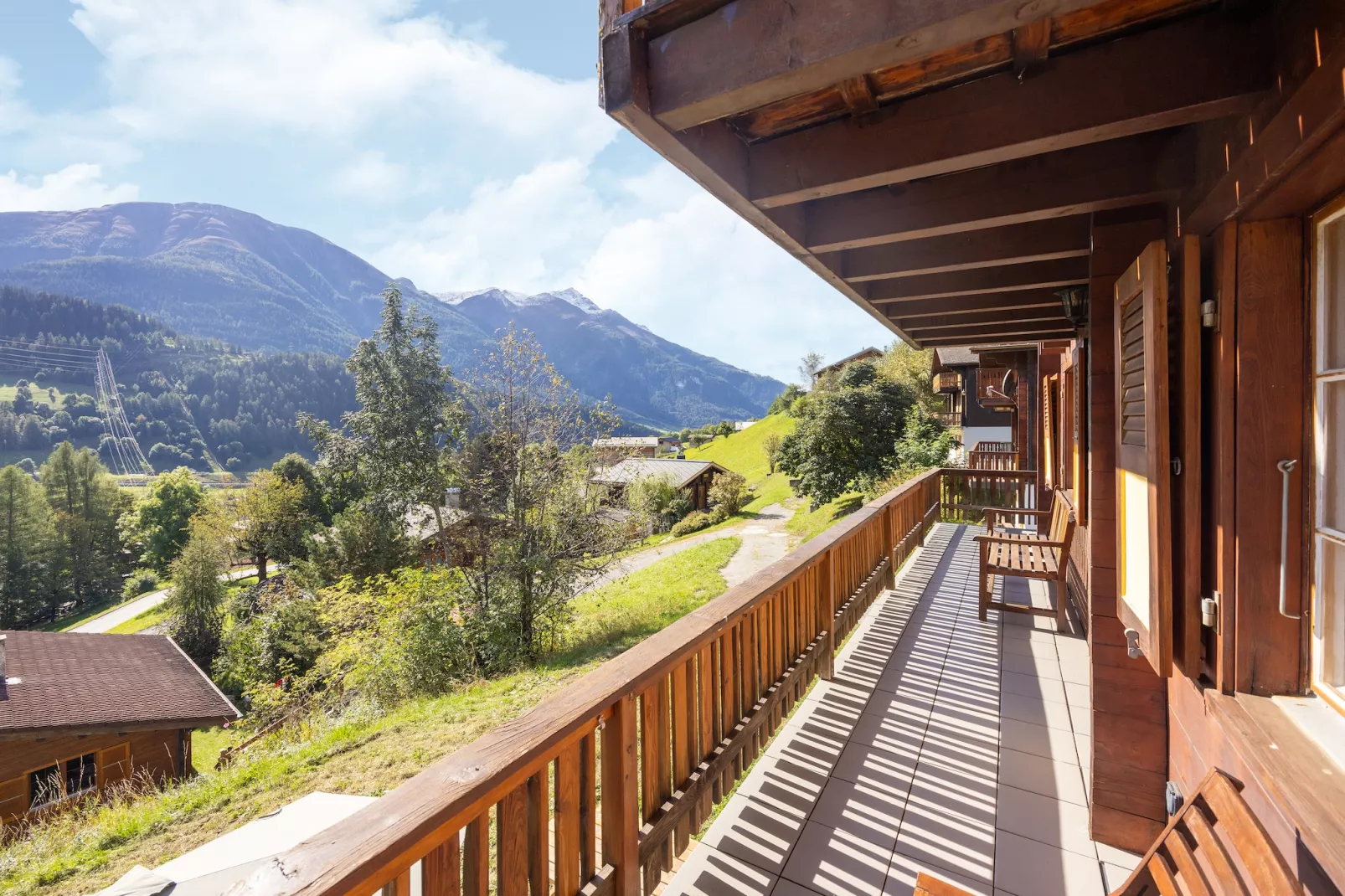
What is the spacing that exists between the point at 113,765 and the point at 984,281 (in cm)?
1466

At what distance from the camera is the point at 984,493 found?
330 inches

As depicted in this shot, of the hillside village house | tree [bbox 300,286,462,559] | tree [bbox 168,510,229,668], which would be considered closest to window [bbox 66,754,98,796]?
tree [bbox 300,286,462,559]

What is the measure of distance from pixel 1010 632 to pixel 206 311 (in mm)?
192670

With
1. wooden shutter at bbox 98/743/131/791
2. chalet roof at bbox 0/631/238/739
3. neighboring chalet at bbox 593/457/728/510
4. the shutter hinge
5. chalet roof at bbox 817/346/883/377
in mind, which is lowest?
wooden shutter at bbox 98/743/131/791

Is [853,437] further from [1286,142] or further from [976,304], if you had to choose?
[1286,142]

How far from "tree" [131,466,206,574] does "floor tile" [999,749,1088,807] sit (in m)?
36.1

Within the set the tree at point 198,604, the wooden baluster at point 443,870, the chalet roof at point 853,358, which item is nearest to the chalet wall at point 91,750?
the tree at point 198,604

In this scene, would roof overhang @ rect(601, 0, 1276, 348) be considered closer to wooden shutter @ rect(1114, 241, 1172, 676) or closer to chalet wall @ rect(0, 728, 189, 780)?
wooden shutter @ rect(1114, 241, 1172, 676)

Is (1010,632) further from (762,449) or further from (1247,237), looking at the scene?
(762,449)

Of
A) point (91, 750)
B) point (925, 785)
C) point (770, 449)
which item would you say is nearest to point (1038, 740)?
point (925, 785)

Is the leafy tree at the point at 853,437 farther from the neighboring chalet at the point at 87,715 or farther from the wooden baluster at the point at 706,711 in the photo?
the neighboring chalet at the point at 87,715

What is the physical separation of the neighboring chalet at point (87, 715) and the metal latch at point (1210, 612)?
13.8 meters

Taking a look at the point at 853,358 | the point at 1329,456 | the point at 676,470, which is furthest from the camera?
the point at 853,358

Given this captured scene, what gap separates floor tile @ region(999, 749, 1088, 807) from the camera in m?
2.37
